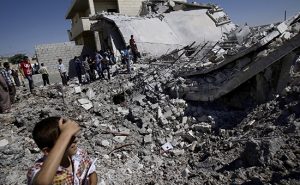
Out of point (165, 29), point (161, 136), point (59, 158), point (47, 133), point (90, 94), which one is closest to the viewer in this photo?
point (59, 158)

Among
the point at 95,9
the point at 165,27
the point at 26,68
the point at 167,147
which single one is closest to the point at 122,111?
the point at 167,147

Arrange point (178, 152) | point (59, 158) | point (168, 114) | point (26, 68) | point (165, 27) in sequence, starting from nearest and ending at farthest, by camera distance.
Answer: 1. point (59, 158)
2. point (178, 152)
3. point (168, 114)
4. point (26, 68)
5. point (165, 27)

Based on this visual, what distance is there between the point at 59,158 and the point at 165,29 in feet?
52.7

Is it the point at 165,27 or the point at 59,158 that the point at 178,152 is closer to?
the point at 59,158

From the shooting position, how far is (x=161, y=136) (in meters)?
7.71

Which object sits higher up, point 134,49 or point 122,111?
point 134,49

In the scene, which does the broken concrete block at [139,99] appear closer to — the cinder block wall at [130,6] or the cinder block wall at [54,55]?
the cinder block wall at [54,55]

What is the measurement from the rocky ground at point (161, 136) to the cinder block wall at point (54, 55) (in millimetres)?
7021

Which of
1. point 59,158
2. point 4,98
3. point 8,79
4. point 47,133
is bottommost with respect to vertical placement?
point 59,158

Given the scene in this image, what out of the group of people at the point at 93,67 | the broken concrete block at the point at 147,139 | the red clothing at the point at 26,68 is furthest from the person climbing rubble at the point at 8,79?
the broken concrete block at the point at 147,139

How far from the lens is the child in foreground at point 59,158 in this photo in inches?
56.8

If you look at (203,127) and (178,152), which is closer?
(178,152)

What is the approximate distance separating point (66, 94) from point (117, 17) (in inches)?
305

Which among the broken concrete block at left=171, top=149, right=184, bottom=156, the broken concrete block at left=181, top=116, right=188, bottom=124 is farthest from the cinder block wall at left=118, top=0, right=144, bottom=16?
the broken concrete block at left=171, top=149, right=184, bottom=156
